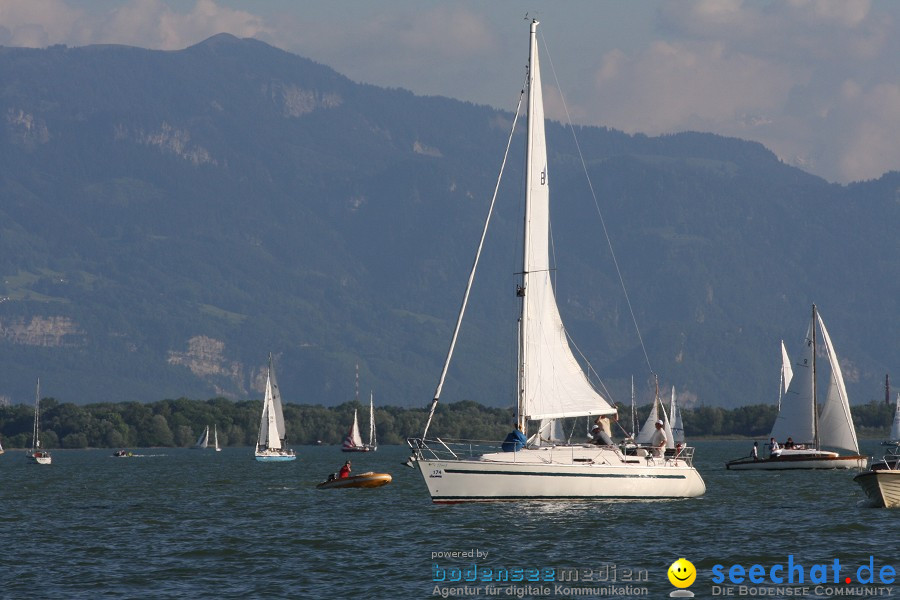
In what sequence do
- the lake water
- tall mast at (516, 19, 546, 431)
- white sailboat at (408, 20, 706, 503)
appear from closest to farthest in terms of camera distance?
the lake water
white sailboat at (408, 20, 706, 503)
tall mast at (516, 19, 546, 431)

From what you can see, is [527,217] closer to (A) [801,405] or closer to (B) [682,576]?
(B) [682,576]

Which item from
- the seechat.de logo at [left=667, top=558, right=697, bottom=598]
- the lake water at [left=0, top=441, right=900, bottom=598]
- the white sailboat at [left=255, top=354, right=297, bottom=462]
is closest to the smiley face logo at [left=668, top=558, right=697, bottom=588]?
the seechat.de logo at [left=667, top=558, right=697, bottom=598]

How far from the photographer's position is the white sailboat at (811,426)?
357 feet

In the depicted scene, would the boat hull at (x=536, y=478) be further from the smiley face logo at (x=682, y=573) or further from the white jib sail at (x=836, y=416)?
the white jib sail at (x=836, y=416)

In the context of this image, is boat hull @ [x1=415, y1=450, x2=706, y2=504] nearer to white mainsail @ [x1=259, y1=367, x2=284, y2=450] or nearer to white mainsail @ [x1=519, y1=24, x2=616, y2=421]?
white mainsail @ [x1=519, y1=24, x2=616, y2=421]

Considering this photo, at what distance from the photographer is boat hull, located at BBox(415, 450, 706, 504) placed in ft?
203

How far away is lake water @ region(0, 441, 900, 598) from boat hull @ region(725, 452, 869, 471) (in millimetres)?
27754

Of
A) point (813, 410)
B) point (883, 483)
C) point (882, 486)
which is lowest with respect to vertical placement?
point (882, 486)

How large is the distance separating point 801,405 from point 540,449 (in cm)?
5462

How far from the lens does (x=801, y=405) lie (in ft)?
369

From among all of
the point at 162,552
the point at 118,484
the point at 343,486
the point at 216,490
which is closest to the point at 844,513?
the point at 162,552

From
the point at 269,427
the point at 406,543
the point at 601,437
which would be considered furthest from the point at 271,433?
the point at 406,543

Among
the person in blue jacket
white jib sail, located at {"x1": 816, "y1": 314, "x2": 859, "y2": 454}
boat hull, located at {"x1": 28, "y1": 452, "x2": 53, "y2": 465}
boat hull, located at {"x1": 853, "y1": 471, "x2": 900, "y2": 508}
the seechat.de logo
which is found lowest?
the seechat.de logo

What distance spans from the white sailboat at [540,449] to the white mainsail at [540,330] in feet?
0.13
